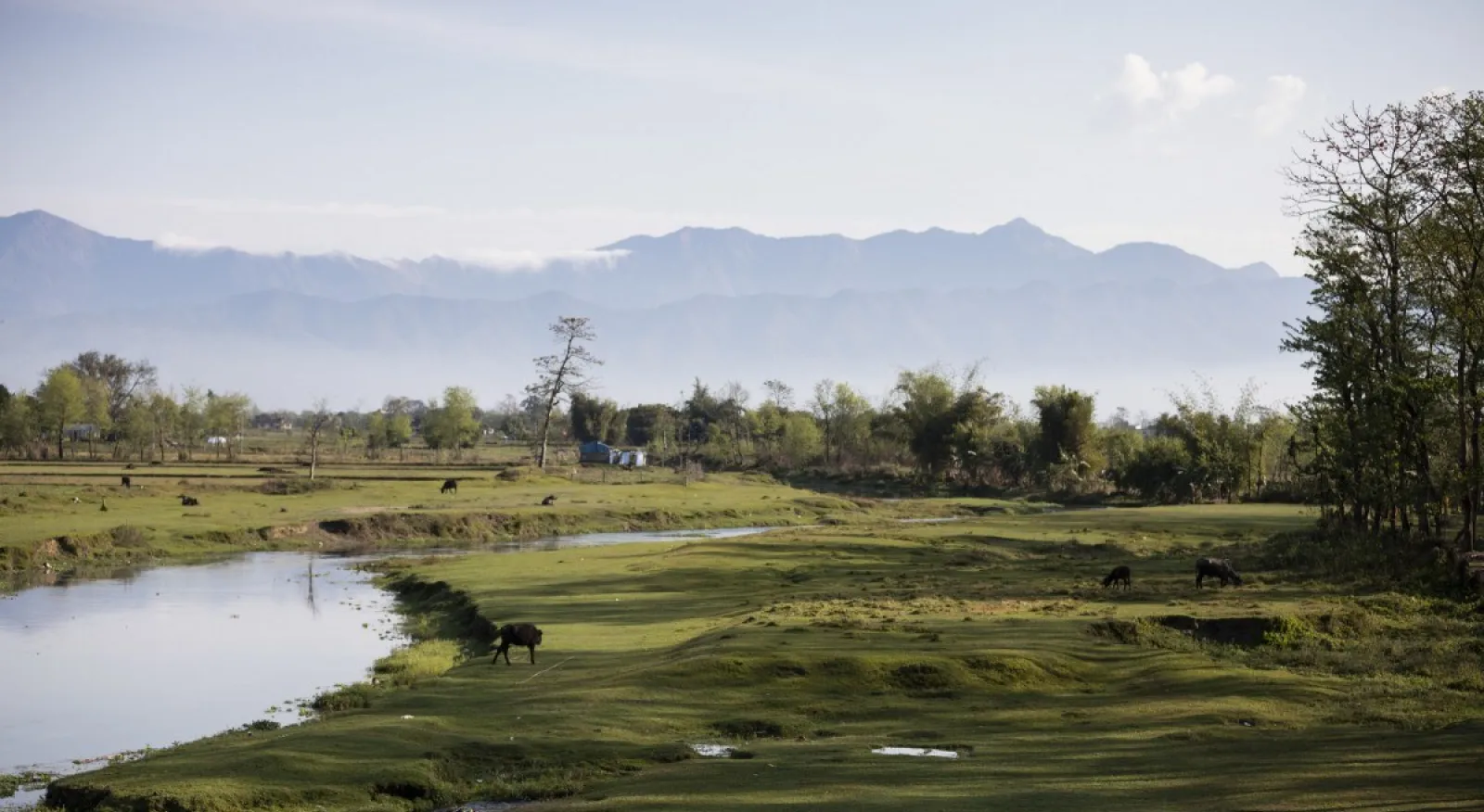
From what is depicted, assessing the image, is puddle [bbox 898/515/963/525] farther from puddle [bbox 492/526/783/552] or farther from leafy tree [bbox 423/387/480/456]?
leafy tree [bbox 423/387/480/456]

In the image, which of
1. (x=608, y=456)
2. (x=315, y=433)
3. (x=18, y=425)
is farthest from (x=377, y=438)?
(x=315, y=433)

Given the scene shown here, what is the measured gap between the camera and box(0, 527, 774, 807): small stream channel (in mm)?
28031

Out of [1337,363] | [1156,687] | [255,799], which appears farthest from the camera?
[1337,363]

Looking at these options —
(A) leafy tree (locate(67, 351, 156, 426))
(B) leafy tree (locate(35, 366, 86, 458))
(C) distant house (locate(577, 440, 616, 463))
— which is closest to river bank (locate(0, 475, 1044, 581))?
(C) distant house (locate(577, 440, 616, 463))

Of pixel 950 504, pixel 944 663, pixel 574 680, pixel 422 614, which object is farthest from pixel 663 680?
pixel 950 504

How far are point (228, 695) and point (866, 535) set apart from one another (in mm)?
42200

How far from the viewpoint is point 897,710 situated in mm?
26984

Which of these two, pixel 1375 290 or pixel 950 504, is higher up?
pixel 1375 290

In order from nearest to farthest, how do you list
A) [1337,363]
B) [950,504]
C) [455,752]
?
1. [455,752]
2. [1337,363]
3. [950,504]

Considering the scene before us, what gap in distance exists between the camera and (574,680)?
29.9 metres

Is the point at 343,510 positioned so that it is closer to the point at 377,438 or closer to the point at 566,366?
the point at 566,366

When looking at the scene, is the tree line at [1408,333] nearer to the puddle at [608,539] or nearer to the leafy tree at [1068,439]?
the puddle at [608,539]

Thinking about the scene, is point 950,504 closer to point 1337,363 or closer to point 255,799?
point 1337,363

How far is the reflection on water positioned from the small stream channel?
2.0 inches
